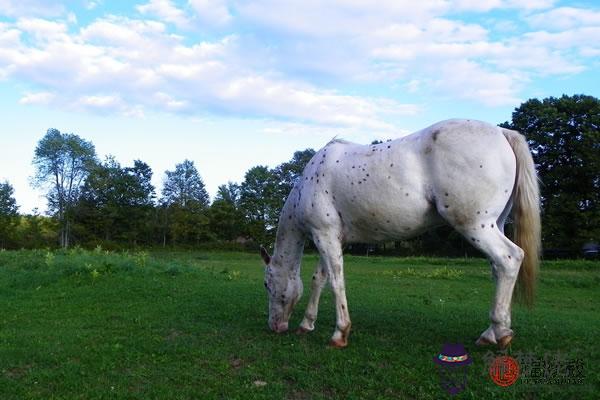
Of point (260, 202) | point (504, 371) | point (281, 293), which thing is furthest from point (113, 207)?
point (504, 371)

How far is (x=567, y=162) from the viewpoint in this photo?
129ft

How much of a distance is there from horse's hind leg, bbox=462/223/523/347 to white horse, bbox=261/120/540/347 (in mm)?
11

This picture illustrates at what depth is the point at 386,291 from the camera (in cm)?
1439

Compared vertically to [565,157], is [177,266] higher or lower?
lower

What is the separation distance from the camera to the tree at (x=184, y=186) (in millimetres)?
69600

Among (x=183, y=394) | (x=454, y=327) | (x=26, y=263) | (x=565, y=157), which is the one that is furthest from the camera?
(x=565, y=157)

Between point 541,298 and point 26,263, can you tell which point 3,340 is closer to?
point 26,263

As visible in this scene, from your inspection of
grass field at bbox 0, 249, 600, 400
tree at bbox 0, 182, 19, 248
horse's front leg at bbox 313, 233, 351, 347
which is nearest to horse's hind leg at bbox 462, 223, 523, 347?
grass field at bbox 0, 249, 600, 400

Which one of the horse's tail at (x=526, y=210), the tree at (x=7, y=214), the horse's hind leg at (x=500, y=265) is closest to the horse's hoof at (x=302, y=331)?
the horse's hind leg at (x=500, y=265)

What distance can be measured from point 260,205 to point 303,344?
5331cm

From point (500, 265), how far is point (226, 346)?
137 inches

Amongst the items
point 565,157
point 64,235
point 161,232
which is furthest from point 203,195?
point 565,157

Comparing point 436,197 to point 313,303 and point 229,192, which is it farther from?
point 229,192

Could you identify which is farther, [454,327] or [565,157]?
[565,157]
